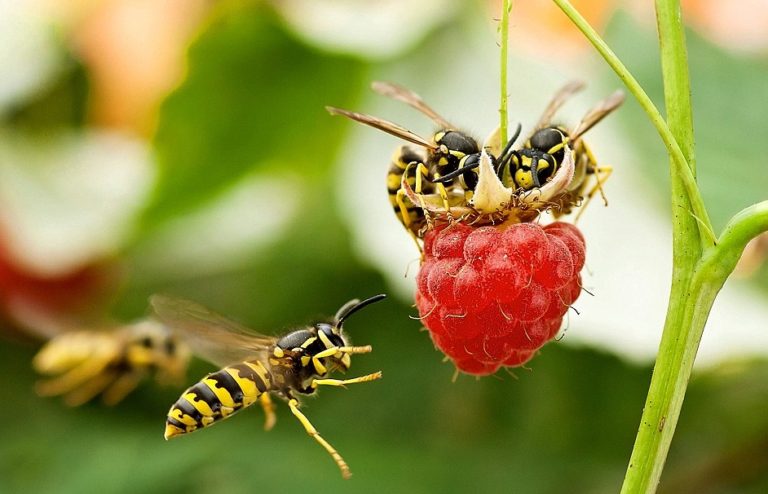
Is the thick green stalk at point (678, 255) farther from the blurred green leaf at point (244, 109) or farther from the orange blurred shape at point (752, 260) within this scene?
the blurred green leaf at point (244, 109)

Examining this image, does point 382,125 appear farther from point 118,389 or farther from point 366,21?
point 366,21

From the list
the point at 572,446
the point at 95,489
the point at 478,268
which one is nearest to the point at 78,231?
the point at 95,489

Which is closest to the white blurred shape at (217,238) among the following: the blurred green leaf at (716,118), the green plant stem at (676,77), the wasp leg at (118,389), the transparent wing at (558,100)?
the wasp leg at (118,389)

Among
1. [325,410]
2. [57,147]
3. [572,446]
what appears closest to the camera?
[572,446]

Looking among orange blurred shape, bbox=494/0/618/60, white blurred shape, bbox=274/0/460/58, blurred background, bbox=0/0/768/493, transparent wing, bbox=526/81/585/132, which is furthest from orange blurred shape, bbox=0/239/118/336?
transparent wing, bbox=526/81/585/132

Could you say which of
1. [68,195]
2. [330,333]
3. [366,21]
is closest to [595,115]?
[330,333]

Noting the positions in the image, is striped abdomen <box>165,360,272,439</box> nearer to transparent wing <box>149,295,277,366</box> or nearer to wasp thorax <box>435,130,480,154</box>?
transparent wing <box>149,295,277,366</box>

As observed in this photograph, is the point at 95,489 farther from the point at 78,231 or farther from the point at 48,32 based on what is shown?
the point at 48,32
